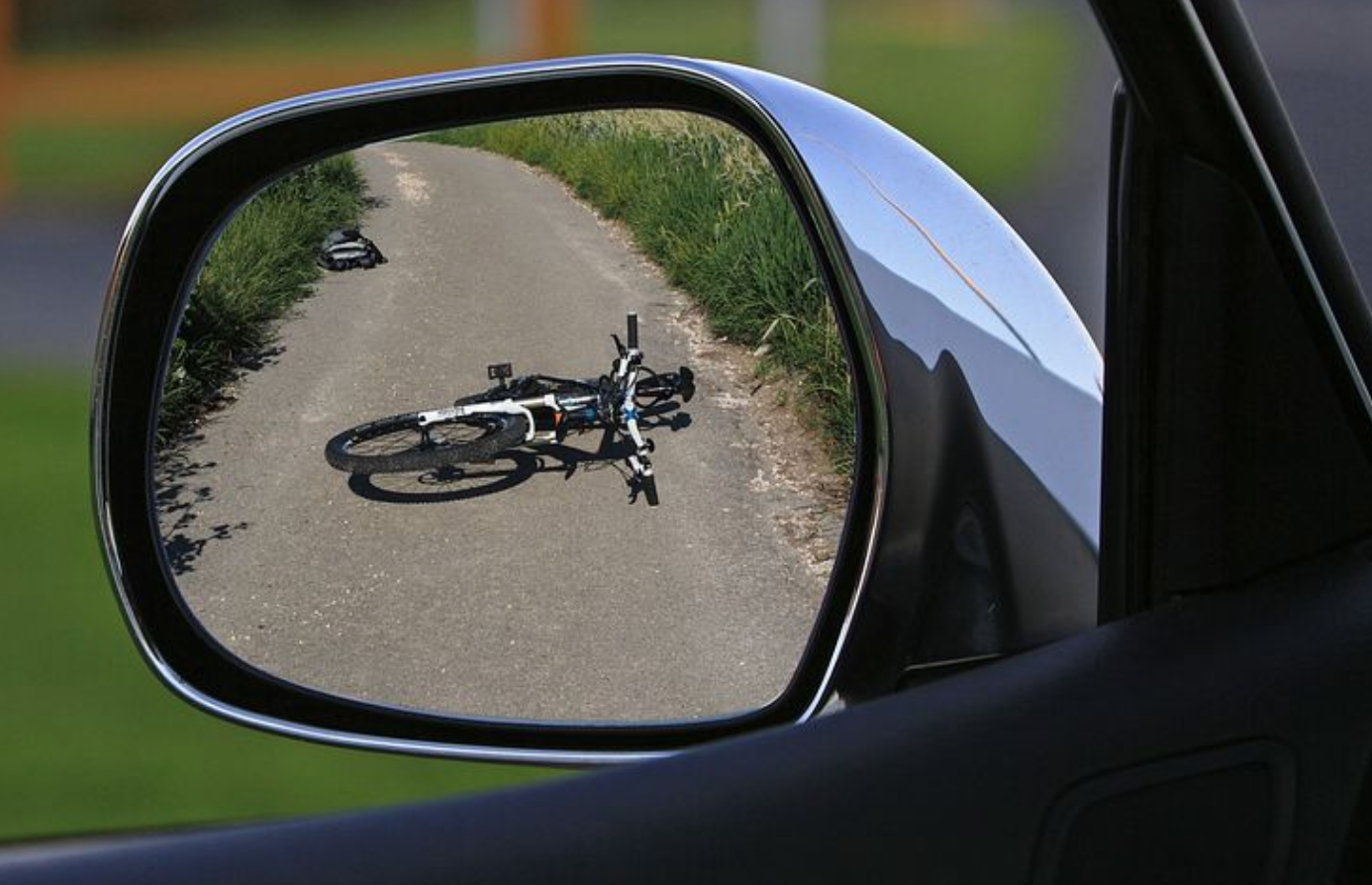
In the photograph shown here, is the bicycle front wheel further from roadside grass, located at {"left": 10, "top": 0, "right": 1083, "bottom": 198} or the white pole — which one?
the white pole

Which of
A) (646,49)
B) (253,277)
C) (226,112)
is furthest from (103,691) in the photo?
(646,49)

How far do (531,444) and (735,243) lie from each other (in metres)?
0.22

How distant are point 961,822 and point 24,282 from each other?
7405 mm

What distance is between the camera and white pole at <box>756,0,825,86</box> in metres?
12.7

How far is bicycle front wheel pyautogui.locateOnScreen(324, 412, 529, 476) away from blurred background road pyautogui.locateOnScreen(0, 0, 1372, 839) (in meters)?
0.43

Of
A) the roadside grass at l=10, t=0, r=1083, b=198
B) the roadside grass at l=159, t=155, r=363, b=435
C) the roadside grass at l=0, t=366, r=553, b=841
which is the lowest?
the roadside grass at l=0, t=366, r=553, b=841

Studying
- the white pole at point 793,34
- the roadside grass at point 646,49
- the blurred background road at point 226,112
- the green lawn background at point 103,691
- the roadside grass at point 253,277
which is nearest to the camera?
the roadside grass at point 253,277

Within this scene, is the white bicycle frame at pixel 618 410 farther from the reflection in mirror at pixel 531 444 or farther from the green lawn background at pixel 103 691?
the green lawn background at pixel 103 691

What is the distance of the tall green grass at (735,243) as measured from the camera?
1184mm

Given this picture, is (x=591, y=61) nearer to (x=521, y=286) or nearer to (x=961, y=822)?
(x=521, y=286)

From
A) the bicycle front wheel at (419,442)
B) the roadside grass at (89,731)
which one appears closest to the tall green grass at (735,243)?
the bicycle front wheel at (419,442)

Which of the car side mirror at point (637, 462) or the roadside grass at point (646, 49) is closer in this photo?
the car side mirror at point (637, 462)

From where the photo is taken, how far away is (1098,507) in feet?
3.85

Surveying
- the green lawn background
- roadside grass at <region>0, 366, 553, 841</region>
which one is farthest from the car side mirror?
roadside grass at <region>0, 366, 553, 841</region>
